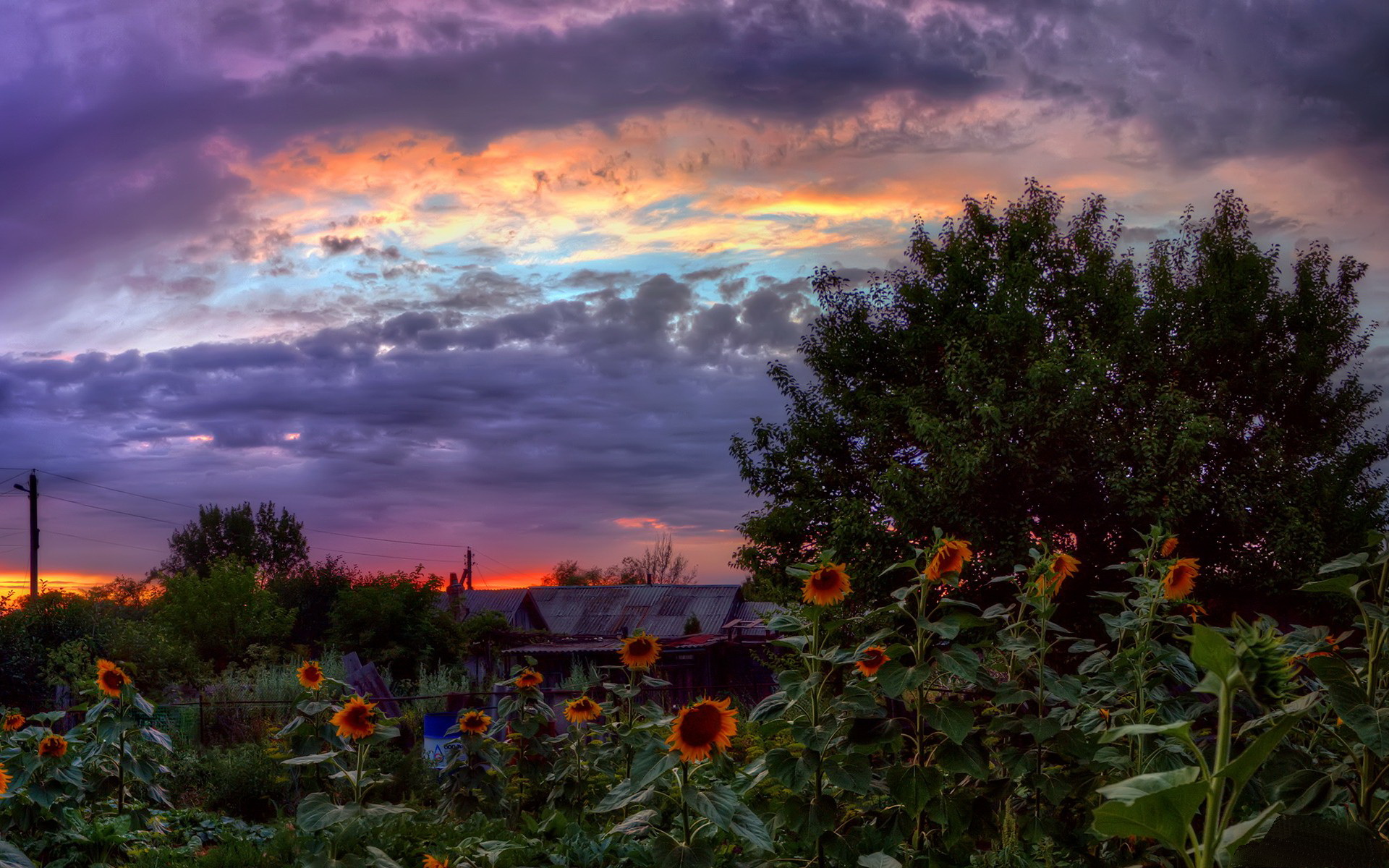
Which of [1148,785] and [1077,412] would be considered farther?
[1077,412]

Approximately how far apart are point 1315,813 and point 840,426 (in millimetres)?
15000

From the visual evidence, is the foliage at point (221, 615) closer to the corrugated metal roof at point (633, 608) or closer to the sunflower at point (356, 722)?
the corrugated metal roof at point (633, 608)

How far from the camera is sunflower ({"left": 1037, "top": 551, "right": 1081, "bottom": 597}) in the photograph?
302 centimetres

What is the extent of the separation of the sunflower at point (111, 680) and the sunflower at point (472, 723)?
1600 mm

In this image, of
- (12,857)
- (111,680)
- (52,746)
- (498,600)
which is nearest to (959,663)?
(12,857)

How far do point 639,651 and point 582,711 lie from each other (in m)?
0.69

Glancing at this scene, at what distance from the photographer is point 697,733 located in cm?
261

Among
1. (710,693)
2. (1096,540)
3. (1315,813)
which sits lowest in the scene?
(710,693)

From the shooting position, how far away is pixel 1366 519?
15008 mm

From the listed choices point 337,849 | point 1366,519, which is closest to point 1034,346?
point 1366,519

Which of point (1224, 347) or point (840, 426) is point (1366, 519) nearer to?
point (1224, 347)

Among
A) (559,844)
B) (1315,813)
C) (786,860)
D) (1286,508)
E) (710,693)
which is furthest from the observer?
(710,693)

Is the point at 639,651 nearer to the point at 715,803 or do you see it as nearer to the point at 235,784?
the point at 715,803

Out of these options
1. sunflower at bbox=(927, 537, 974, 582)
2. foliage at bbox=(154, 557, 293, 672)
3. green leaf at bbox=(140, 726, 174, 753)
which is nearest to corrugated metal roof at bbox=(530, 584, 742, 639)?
foliage at bbox=(154, 557, 293, 672)
